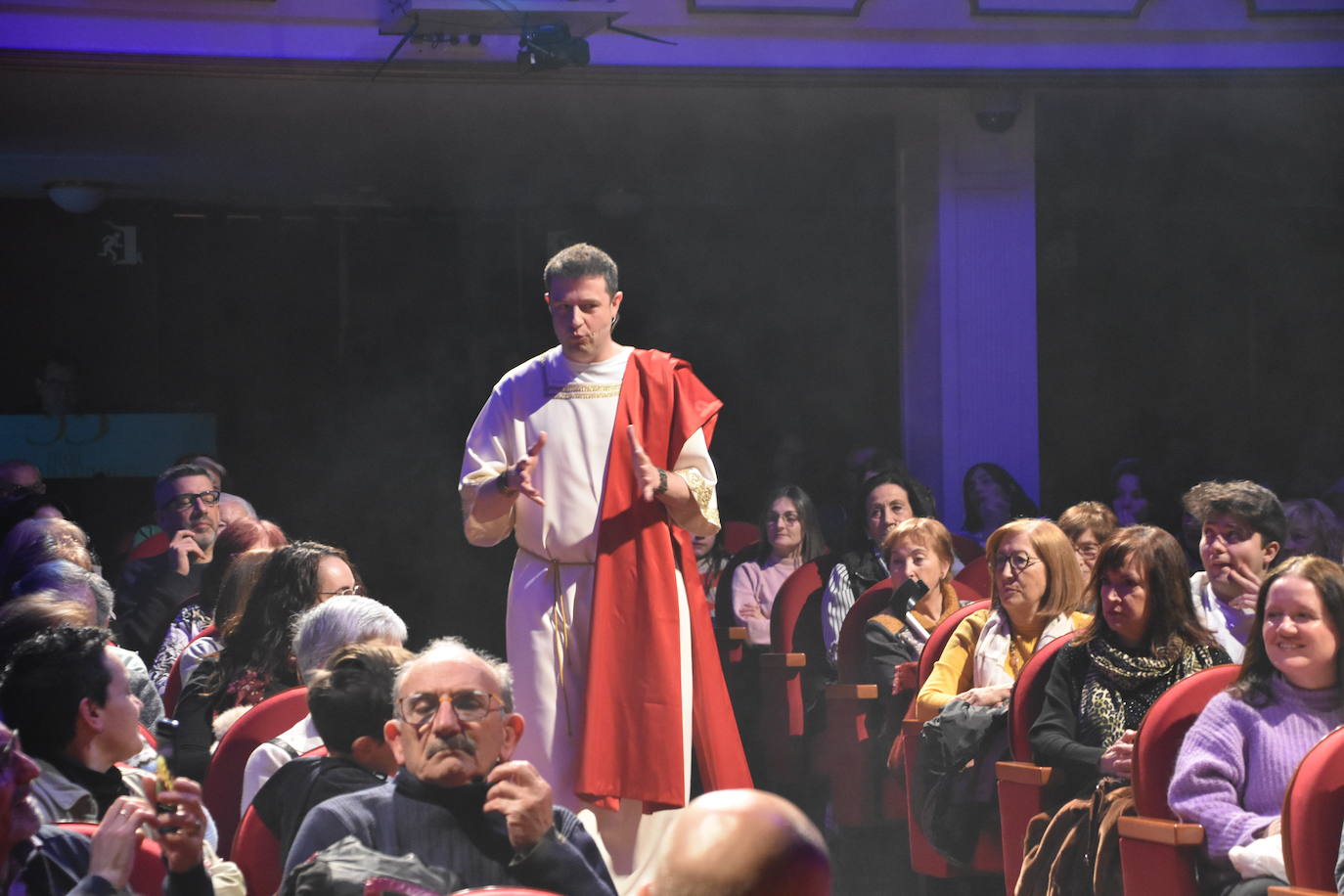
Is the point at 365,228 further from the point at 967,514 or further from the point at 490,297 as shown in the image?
the point at 967,514

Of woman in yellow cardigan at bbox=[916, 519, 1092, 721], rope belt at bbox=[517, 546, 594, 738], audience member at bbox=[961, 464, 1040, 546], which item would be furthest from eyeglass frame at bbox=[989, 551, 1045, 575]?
audience member at bbox=[961, 464, 1040, 546]

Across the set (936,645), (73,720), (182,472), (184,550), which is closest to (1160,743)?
(936,645)

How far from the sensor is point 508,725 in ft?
6.67

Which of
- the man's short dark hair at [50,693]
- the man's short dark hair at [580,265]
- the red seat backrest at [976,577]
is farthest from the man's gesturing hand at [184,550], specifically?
the man's short dark hair at [50,693]

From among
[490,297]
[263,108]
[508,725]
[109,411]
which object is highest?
[263,108]

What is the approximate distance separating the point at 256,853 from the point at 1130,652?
1966mm

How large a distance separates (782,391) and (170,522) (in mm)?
5311

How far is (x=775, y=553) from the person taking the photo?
6.34m

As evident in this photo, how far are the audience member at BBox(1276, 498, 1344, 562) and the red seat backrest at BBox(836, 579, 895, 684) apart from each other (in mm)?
1307

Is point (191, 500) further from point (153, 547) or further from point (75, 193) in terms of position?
point (75, 193)

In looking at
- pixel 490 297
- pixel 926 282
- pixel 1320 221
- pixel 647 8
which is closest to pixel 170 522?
pixel 647 8

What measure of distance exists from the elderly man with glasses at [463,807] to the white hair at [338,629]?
75 cm

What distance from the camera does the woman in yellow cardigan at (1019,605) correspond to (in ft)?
12.6

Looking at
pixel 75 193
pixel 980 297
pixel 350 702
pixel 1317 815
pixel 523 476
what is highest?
pixel 75 193
